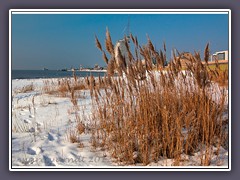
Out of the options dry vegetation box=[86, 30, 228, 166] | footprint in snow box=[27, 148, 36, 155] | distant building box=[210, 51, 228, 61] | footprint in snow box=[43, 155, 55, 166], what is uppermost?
distant building box=[210, 51, 228, 61]

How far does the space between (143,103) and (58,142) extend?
89 cm

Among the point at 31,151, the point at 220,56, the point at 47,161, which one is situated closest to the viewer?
the point at 47,161

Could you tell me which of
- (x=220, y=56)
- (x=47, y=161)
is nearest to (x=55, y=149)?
(x=47, y=161)

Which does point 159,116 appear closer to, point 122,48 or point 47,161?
point 122,48

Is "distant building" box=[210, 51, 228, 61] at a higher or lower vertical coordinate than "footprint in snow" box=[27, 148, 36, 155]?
higher

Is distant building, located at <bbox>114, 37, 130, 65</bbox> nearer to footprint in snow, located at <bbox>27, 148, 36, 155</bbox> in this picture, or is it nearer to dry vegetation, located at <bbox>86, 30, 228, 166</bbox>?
dry vegetation, located at <bbox>86, 30, 228, 166</bbox>

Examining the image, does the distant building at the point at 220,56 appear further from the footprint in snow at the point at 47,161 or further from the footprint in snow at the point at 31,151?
the footprint in snow at the point at 31,151

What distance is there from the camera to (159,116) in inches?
83.7

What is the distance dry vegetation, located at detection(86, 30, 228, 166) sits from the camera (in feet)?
6.46

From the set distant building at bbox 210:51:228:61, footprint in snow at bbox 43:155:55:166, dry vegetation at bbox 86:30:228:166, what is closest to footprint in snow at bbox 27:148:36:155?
footprint in snow at bbox 43:155:55:166

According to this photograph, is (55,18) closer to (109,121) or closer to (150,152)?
(109,121)

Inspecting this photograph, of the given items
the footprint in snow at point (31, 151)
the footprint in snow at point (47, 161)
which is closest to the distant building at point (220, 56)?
the footprint in snow at point (47, 161)
